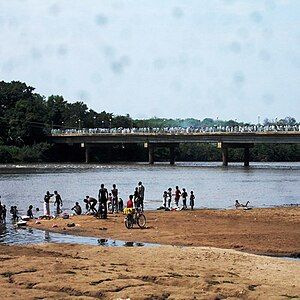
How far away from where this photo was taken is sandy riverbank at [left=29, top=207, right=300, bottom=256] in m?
27.6

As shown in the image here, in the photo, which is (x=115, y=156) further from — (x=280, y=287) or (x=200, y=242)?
(x=280, y=287)

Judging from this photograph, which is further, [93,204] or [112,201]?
[112,201]

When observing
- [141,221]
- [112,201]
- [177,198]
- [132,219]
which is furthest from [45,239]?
[177,198]

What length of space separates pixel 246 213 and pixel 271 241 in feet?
44.5

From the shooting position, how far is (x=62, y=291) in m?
16.0

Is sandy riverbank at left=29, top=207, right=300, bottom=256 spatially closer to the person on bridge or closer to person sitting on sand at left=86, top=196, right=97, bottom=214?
the person on bridge

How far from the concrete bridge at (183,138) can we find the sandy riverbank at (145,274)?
9041 centimetres

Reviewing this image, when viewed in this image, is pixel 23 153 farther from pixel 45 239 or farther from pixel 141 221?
pixel 45 239

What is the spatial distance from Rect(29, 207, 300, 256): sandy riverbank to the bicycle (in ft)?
1.13

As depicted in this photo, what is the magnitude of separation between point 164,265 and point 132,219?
1253cm

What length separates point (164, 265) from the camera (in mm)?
20625

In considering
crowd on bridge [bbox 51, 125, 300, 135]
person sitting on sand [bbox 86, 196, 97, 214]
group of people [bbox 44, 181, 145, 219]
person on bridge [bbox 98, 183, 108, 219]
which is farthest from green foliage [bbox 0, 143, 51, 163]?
person on bridge [bbox 98, 183, 108, 219]

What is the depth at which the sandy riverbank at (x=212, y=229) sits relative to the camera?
27609 millimetres

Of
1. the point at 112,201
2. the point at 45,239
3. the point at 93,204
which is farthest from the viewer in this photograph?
the point at 112,201
